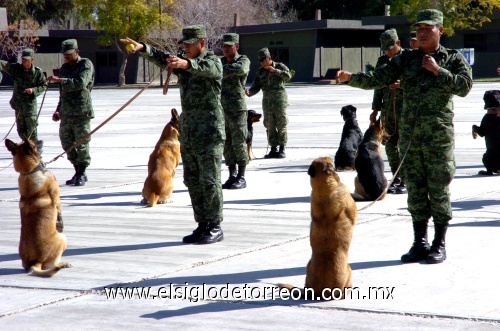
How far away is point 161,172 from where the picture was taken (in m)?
9.90

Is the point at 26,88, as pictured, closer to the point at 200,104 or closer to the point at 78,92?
the point at 78,92

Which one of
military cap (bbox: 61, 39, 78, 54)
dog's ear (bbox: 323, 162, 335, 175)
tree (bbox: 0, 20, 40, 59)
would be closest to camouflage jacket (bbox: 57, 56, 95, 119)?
military cap (bbox: 61, 39, 78, 54)

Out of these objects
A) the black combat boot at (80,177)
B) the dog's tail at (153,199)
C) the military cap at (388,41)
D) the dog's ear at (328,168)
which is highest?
the military cap at (388,41)

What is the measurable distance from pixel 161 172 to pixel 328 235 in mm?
4676

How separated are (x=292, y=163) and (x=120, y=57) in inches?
1898

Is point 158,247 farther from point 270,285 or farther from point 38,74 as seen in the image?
point 38,74

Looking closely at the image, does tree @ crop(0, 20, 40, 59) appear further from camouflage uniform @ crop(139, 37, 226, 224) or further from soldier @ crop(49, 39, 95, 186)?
camouflage uniform @ crop(139, 37, 226, 224)

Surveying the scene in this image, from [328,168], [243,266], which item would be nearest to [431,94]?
[328,168]

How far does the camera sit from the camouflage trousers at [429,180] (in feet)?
21.6

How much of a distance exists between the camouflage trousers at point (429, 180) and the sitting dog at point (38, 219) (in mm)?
2880

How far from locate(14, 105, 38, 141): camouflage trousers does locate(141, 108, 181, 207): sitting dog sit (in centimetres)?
429

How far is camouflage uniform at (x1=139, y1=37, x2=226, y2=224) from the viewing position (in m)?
7.66

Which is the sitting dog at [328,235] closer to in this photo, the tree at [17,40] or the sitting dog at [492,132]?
the sitting dog at [492,132]

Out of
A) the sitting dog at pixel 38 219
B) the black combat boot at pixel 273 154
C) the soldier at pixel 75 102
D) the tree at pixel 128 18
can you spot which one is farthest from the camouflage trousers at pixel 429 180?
the tree at pixel 128 18
